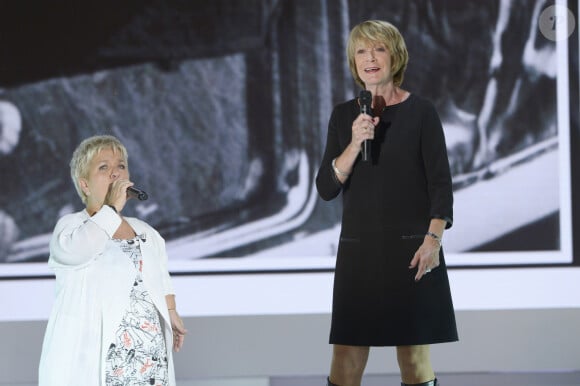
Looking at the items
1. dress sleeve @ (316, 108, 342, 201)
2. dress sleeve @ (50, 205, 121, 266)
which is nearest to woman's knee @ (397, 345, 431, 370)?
dress sleeve @ (316, 108, 342, 201)

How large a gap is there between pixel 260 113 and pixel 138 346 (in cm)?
168

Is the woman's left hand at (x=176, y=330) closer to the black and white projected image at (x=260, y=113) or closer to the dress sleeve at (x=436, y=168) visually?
the dress sleeve at (x=436, y=168)

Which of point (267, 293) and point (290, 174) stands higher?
point (290, 174)

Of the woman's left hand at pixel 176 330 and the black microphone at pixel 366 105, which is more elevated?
the black microphone at pixel 366 105

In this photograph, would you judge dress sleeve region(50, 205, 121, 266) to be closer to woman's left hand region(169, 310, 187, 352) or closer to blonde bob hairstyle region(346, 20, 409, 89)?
woman's left hand region(169, 310, 187, 352)

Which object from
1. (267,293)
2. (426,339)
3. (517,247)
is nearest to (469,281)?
(517,247)

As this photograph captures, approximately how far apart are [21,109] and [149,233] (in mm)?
1547

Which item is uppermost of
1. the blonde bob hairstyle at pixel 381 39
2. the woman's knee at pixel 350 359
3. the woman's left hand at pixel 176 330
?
the blonde bob hairstyle at pixel 381 39

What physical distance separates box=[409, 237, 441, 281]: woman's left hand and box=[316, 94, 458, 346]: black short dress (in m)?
0.04

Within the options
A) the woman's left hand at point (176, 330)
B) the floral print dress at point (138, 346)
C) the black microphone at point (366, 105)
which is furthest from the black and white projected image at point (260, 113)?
the black microphone at point (366, 105)

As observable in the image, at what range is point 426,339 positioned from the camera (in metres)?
2.49

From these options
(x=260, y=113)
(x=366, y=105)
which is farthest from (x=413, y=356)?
(x=260, y=113)

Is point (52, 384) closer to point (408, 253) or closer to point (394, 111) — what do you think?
point (408, 253)

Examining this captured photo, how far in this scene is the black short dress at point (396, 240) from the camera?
2.50m
